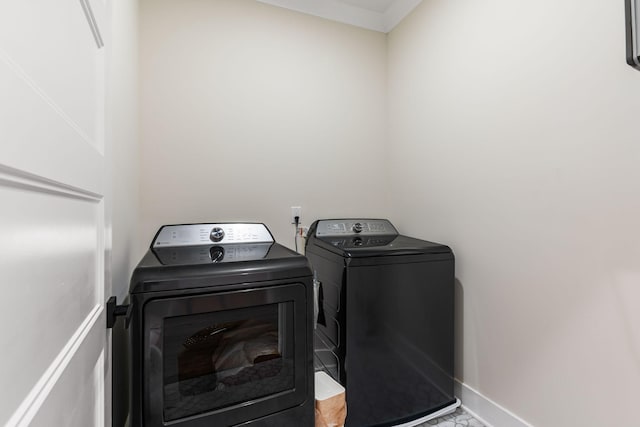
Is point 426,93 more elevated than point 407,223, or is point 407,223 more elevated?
point 426,93

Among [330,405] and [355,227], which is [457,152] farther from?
[330,405]

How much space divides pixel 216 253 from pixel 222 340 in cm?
41

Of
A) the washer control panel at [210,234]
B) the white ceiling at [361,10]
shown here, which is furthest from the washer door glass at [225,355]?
the white ceiling at [361,10]

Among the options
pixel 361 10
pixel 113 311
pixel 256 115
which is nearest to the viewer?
pixel 113 311

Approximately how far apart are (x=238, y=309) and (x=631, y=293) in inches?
56.5

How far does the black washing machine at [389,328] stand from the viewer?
1.54m

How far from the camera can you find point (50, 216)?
17.7 inches

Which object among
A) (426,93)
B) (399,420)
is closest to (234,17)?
(426,93)

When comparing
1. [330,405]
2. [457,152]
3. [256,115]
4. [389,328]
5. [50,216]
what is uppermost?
[256,115]

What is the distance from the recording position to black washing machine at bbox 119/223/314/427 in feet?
3.44

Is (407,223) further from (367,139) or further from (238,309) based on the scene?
(238,309)

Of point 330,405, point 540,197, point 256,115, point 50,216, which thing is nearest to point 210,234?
point 256,115

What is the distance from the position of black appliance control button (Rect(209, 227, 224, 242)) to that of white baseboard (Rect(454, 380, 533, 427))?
163 centimetres

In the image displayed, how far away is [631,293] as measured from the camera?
1119 mm
